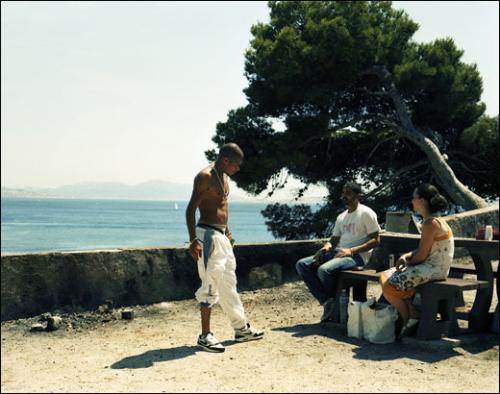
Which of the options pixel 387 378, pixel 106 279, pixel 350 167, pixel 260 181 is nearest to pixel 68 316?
pixel 106 279

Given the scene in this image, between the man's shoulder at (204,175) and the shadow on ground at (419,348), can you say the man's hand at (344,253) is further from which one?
the man's shoulder at (204,175)

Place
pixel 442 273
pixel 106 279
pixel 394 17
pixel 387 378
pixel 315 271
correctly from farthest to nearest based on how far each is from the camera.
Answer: pixel 394 17 < pixel 106 279 < pixel 315 271 < pixel 442 273 < pixel 387 378

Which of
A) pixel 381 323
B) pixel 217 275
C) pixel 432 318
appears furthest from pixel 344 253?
pixel 217 275

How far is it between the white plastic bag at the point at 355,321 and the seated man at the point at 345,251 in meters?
0.42

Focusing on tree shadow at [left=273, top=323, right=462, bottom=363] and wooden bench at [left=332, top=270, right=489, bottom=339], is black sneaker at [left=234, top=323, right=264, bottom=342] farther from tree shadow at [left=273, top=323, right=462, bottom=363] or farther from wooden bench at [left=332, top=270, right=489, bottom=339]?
wooden bench at [left=332, top=270, right=489, bottom=339]

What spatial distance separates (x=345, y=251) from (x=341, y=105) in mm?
11768

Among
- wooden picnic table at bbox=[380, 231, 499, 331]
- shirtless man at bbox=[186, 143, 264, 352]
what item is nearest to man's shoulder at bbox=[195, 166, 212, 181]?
shirtless man at bbox=[186, 143, 264, 352]

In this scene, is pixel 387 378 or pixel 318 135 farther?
pixel 318 135

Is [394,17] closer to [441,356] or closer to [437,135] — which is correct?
[437,135]

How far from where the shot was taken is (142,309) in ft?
20.8

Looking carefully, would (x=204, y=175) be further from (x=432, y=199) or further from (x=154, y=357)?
(x=432, y=199)

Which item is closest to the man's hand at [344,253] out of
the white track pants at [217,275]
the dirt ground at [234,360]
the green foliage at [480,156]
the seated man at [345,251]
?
the seated man at [345,251]

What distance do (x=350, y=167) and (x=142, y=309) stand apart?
1226cm

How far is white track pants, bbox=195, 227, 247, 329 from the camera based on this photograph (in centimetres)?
484
